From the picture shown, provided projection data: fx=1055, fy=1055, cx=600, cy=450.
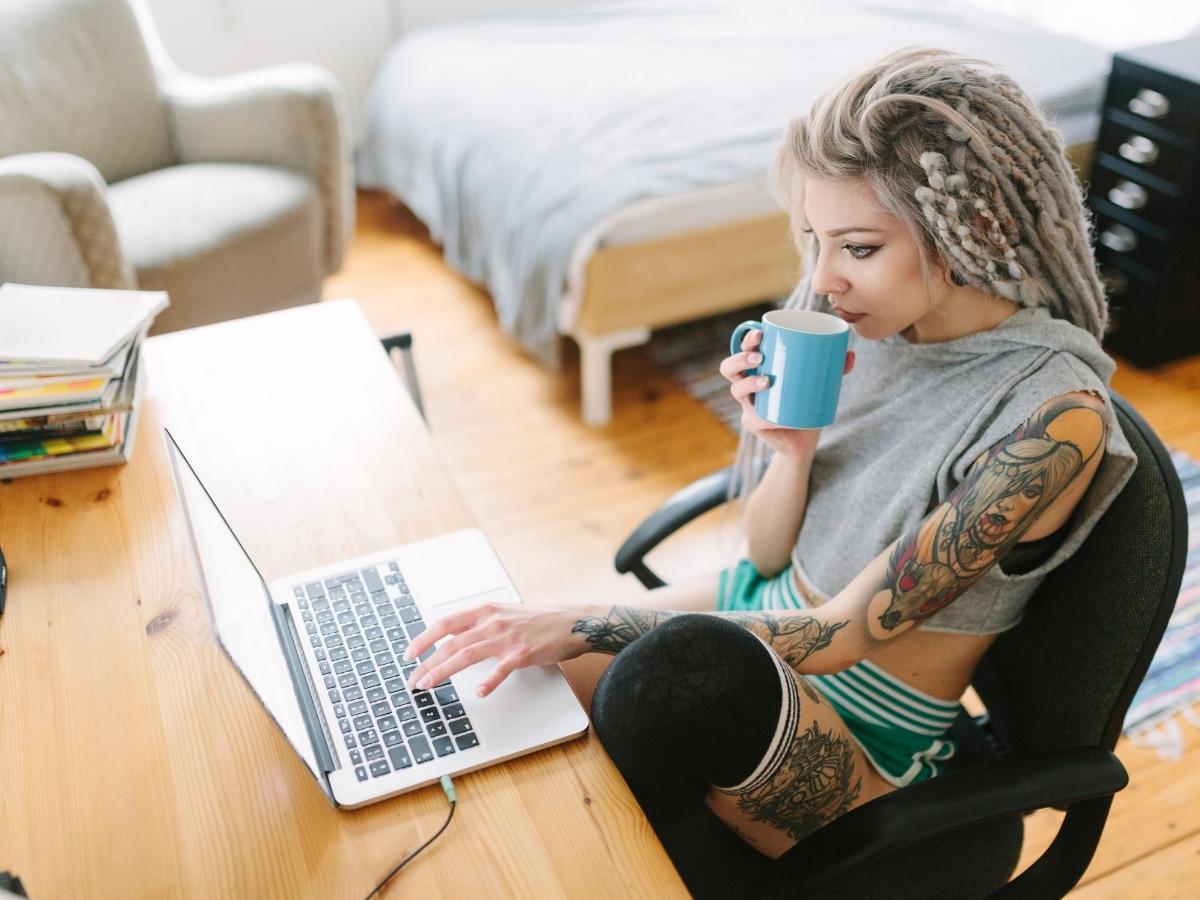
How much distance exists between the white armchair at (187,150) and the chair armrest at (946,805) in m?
1.81

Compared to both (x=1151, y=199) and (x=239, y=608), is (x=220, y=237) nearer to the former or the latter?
(x=239, y=608)

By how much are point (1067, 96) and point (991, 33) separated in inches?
21.8

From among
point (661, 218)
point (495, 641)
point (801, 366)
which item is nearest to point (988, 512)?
point (801, 366)

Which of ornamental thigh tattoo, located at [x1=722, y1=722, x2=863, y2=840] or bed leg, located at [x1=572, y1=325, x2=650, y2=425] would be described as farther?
bed leg, located at [x1=572, y1=325, x2=650, y2=425]

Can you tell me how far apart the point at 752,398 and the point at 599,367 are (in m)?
1.36

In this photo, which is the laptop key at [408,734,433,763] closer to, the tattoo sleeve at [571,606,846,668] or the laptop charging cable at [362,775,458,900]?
the laptop charging cable at [362,775,458,900]

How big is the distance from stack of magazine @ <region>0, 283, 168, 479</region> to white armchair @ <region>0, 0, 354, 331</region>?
3.22 ft

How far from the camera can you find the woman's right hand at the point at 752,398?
100cm

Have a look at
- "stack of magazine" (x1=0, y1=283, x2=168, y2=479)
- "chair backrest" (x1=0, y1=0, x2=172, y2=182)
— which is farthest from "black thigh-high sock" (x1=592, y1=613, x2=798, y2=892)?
"chair backrest" (x1=0, y1=0, x2=172, y2=182)

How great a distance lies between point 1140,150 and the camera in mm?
2393

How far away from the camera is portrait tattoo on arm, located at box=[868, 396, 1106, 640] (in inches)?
34.5

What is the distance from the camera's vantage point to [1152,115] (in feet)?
7.68

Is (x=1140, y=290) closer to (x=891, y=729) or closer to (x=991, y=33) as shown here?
(x=991, y=33)

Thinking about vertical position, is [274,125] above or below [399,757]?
below
